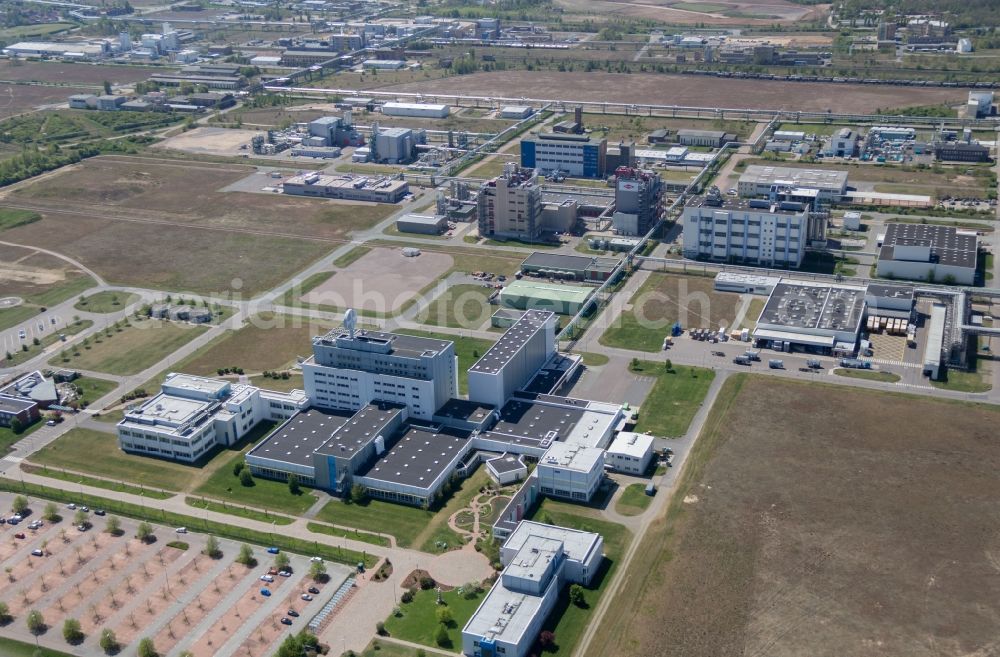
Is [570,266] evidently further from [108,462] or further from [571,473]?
[108,462]

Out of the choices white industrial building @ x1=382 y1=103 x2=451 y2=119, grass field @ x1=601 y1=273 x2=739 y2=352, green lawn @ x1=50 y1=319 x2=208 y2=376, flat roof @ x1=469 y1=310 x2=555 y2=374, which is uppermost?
white industrial building @ x1=382 y1=103 x2=451 y2=119

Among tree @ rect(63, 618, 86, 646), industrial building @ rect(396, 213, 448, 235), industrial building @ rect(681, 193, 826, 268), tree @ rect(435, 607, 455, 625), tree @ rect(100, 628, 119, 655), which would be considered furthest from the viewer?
industrial building @ rect(396, 213, 448, 235)

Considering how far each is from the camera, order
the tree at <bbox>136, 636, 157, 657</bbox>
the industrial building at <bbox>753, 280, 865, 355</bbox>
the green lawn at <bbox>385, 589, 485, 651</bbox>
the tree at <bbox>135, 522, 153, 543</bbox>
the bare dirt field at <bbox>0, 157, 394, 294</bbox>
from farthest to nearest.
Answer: the bare dirt field at <bbox>0, 157, 394, 294</bbox>
the industrial building at <bbox>753, 280, 865, 355</bbox>
the tree at <bbox>135, 522, 153, 543</bbox>
the green lawn at <bbox>385, 589, 485, 651</bbox>
the tree at <bbox>136, 636, 157, 657</bbox>

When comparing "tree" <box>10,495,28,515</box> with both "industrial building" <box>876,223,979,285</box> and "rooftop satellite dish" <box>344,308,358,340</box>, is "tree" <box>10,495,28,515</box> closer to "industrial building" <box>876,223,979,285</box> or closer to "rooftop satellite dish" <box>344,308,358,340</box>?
"rooftop satellite dish" <box>344,308,358,340</box>

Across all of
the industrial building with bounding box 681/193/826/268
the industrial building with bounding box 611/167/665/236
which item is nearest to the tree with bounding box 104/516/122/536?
the industrial building with bounding box 681/193/826/268

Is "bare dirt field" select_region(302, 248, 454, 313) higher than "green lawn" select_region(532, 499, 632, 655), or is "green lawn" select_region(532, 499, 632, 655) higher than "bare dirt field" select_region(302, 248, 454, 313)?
"bare dirt field" select_region(302, 248, 454, 313)

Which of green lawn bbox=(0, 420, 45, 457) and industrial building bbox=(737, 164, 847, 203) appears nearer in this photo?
green lawn bbox=(0, 420, 45, 457)

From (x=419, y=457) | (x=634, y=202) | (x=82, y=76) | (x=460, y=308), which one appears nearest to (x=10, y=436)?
(x=419, y=457)
